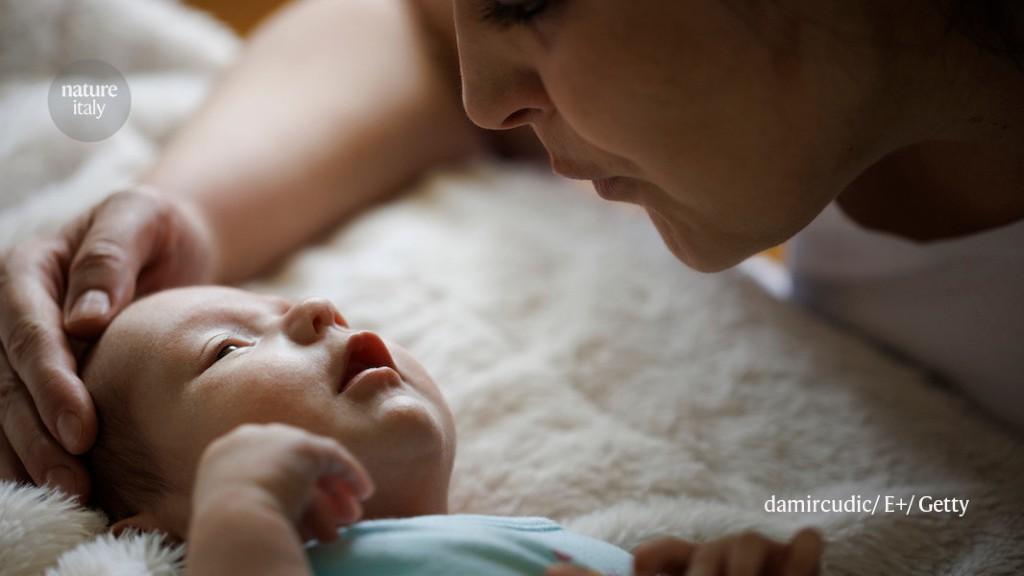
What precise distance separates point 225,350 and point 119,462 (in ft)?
0.45

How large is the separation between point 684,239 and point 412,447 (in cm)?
31

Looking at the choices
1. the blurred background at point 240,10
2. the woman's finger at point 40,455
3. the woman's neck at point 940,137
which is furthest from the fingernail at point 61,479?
the blurred background at point 240,10

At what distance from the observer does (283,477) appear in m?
0.61

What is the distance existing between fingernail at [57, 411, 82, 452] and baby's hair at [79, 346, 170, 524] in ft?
0.10

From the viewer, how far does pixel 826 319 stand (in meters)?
1.30

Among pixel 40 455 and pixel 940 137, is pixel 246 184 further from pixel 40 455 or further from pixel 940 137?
pixel 940 137

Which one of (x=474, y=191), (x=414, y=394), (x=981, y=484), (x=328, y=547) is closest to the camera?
(x=328, y=547)

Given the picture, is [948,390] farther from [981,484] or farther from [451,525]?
[451,525]

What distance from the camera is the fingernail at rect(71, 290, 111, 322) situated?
896 millimetres

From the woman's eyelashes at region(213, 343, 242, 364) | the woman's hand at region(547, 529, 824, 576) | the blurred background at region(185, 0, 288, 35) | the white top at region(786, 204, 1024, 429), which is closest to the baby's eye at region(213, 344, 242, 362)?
the woman's eyelashes at region(213, 343, 242, 364)

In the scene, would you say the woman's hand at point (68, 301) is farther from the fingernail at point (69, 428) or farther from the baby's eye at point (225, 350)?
the baby's eye at point (225, 350)

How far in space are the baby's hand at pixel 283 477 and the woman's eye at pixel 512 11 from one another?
370mm

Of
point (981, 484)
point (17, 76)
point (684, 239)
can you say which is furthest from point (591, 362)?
point (17, 76)

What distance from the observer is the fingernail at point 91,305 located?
2.94ft
